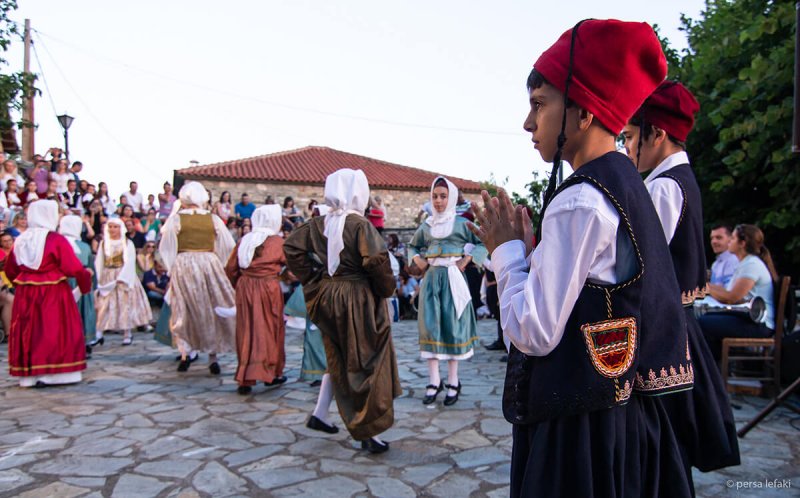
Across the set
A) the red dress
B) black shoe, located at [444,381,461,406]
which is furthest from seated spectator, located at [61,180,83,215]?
black shoe, located at [444,381,461,406]

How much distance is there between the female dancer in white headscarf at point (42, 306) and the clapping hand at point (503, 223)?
20.1ft

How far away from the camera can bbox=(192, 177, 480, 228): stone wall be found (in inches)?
1017

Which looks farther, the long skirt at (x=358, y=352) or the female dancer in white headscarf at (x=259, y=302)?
the female dancer in white headscarf at (x=259, y=302)

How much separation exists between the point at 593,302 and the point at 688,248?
1.20 m

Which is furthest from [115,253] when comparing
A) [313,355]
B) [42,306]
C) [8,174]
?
[8,174]

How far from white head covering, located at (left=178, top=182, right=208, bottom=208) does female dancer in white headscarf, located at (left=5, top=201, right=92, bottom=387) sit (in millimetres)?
1378

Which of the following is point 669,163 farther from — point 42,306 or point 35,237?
point 42,306

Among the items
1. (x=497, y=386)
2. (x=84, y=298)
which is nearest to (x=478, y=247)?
(x=497, y=386)

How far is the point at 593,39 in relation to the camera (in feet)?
4.95

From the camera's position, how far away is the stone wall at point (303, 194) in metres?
25.8

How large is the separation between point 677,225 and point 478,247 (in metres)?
3.38

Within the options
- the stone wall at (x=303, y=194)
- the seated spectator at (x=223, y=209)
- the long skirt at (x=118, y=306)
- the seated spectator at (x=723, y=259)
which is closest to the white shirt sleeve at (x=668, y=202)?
the seated spectator at (x=723, y=259)

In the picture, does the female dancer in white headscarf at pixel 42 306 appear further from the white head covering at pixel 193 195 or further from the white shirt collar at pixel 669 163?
the white shirt collar at pixel 669 163

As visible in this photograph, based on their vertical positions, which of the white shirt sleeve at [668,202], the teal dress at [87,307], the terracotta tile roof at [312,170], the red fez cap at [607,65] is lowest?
the teal dress at [87,307]
